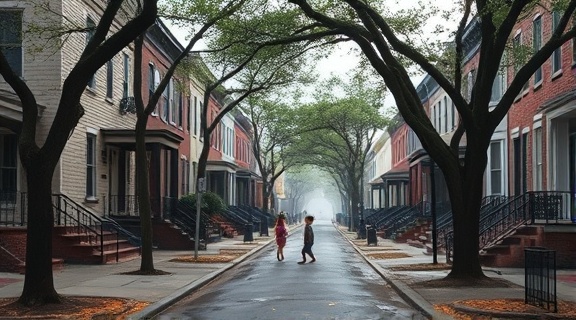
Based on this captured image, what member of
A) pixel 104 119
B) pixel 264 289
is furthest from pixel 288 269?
pixel 104 119

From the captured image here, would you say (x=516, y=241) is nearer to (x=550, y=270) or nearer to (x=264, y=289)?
(x=264, y=289)

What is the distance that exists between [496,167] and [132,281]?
717 inches

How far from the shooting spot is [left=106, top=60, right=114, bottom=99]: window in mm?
28234

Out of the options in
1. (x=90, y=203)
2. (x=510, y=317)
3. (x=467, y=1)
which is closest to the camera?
(x=510, y=317)

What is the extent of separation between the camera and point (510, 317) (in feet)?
38.4

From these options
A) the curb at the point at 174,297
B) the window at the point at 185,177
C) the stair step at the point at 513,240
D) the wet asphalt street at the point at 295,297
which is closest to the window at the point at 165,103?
the window at the point at 185,177

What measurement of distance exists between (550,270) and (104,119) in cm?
1929

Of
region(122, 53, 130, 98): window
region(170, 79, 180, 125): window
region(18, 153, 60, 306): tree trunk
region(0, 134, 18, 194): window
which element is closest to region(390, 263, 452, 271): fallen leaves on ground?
region(0, 134, 18, 194): window

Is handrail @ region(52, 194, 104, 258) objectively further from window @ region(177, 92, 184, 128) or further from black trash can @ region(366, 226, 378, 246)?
window @ region(177, 92, 184, 128)

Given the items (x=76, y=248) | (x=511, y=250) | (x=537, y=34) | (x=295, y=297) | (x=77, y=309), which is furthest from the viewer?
(x=537, y=34)

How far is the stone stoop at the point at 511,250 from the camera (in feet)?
70.0

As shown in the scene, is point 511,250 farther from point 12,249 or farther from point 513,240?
point 12,249

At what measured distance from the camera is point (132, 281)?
17.7 meters

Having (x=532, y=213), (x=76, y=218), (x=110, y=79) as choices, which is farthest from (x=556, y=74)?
(x=110, y=79)
